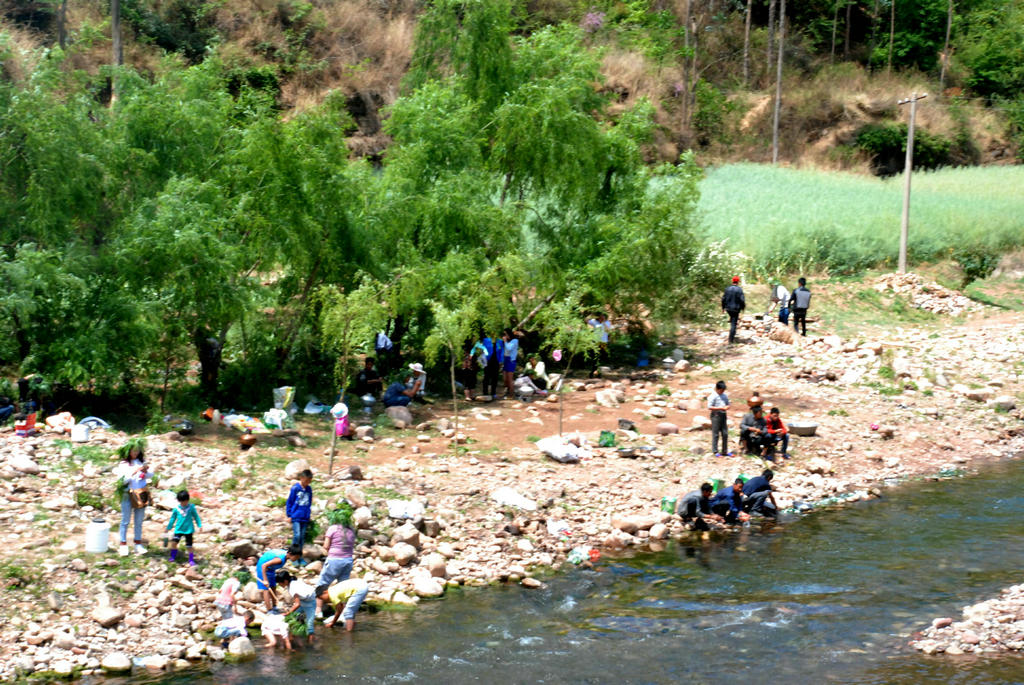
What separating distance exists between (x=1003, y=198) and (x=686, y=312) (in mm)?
21191

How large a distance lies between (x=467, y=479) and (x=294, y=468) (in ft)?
8.62

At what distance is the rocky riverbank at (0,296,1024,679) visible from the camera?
468 inches

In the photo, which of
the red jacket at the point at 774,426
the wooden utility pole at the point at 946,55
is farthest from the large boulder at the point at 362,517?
the wooden utility pole at the point at 946,55

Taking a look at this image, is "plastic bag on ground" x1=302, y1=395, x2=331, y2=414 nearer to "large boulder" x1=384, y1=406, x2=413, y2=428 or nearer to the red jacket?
"large boulder" x1=384, y1=406, x2=413, y2=428

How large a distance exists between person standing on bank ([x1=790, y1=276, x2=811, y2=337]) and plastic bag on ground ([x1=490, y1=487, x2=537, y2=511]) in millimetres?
12947

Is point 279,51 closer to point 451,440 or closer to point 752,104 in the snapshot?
point 752,104

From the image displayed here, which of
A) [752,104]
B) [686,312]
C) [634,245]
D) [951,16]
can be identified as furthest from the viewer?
[951,16]

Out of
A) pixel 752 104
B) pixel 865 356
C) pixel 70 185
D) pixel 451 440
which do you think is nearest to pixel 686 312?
pixel 865 356

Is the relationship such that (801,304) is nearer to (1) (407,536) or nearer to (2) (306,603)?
(1) (407,536)

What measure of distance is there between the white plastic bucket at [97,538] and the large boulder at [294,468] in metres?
3.27

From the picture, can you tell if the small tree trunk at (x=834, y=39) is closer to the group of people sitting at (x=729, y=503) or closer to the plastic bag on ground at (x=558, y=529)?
the group of people sitting at (x=729, y=503)

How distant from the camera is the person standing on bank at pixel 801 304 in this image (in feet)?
86.7

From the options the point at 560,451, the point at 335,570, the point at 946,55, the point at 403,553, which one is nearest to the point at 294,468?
the point at 403,553

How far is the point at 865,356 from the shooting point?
25031mm
